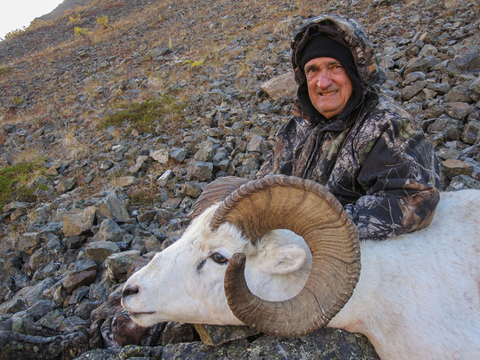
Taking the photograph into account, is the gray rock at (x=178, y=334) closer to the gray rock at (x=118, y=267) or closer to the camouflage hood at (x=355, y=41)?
the gray rock at (x=118, y=267)

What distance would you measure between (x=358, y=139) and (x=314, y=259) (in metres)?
1.46

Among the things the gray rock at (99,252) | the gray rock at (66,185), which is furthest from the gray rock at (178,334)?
the gray rock at (66,185)

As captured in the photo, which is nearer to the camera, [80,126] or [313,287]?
[313,287]

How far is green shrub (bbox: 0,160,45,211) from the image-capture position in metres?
7.95

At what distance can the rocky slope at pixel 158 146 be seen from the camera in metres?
3.00

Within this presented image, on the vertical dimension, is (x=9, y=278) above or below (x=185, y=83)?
below

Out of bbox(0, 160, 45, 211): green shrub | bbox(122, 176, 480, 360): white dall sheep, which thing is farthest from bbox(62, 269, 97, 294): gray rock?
bbox(0, 160, 45, 211): green shrub

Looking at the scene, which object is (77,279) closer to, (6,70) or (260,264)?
(260,264)

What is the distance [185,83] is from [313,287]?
11003 millimetres

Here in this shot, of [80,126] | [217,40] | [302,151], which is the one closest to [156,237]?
[302,151]

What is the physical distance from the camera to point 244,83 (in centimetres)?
1023

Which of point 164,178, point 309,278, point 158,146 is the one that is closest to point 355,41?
point 309,278

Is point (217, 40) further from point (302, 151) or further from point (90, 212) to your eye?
point (302, 151)

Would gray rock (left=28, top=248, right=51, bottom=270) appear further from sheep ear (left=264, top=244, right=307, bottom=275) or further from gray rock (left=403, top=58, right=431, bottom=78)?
gray rock (left=403, top=58, right=431, bottom=78)
